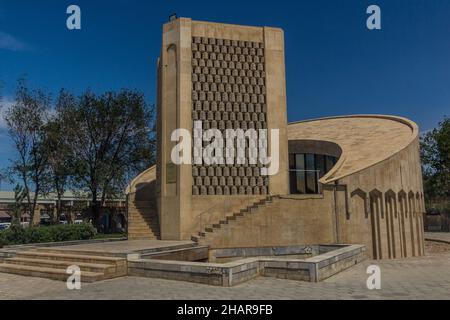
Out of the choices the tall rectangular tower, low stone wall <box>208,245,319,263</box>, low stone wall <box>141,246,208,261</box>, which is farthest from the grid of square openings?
low stone wall <box>141,246,208,261</box>

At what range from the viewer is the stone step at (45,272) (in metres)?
11.2

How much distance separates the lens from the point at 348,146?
23.9 metres

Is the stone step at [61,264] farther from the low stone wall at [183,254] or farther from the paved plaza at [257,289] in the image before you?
the low stone wall at [183,254]

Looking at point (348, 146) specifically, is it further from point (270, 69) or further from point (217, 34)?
point (217, 34)

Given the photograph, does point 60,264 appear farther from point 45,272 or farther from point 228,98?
point 228,98

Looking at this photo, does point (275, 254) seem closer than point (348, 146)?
Yes

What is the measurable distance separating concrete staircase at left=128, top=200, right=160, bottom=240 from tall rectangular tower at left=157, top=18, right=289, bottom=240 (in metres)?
1.26

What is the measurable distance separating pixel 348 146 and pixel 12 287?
1906 cm

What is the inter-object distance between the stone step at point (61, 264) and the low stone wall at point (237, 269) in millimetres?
759

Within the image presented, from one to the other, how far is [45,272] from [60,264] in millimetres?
657

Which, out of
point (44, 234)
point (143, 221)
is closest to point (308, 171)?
point (143, 221)

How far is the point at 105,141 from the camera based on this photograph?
3506cm

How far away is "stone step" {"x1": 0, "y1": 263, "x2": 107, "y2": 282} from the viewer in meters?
11.2
